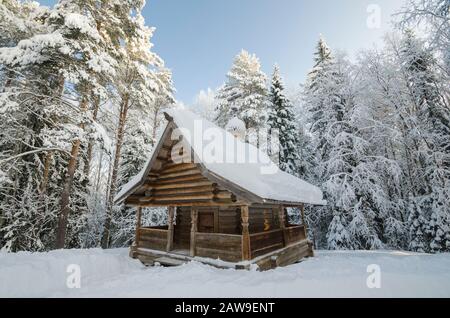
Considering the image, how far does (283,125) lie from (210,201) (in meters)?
15.3

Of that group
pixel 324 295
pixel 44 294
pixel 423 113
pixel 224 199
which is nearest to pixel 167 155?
pixel 224 199

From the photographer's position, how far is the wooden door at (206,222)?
1140 centimetres

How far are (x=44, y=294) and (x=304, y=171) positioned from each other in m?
20.4

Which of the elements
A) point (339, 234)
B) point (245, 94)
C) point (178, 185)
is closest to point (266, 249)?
point (178, 185)

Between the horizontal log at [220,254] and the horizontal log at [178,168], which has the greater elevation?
the horizontal log at [178,168]

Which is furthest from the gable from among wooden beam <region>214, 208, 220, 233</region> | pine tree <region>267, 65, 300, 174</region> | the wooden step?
pine tree <region>267, 65, 300, 174</region>

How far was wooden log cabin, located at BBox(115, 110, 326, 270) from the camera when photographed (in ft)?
26.2

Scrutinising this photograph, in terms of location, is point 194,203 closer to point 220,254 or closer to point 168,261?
point 220,254

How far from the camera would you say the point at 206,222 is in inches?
456

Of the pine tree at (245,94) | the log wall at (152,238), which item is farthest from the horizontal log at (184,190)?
the pine tree at (245,94)

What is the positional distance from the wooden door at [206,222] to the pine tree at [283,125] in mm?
10835

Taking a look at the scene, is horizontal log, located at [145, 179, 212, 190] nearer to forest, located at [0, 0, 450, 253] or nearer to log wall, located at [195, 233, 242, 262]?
log wall, located at [195, 233, 242, 262]

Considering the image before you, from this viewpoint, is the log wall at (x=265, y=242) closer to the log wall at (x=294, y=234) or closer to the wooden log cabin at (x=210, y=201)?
the wooden log cabin at (x=210, y=201)
